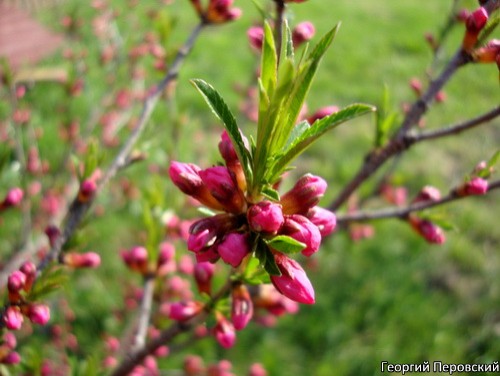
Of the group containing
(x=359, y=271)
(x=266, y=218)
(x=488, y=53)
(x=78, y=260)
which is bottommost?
(x=359, y=271)

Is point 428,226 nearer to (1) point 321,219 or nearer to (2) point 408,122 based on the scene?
(2) point 408,122

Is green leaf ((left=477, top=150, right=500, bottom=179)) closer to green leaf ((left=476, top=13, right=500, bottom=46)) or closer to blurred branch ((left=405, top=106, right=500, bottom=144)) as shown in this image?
blurred branch ((left=405, top=106, right=500, bottom=144))

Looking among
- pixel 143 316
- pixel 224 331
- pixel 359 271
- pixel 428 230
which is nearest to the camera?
pixel 224 331

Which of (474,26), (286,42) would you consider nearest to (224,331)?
(286,42)

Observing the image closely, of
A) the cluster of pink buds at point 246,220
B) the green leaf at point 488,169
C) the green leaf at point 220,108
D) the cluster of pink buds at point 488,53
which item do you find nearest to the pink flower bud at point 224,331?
the cluster of pink buds at point 246,220

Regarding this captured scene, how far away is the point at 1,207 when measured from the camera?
1.62 meters

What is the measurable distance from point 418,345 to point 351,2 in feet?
32.5

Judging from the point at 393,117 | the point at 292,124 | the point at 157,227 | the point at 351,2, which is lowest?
the point at 351,2

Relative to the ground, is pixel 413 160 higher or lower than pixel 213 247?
lower

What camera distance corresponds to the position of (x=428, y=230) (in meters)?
1.49

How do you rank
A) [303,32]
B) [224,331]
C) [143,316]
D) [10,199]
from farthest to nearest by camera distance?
[143,316], [10,199], [303,32], [224,331]

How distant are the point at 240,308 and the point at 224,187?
1.22 feet

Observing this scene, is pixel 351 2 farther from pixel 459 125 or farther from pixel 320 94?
pixel 459 125

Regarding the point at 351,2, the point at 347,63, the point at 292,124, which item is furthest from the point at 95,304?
the point at 351,2
